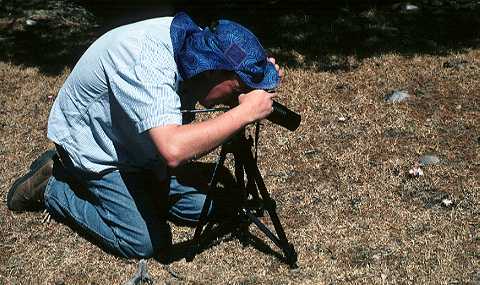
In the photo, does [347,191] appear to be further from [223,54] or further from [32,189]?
[32,189]

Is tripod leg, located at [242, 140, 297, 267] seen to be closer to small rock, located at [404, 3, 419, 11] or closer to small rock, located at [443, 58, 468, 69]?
small rock, located at [443, 58, 468, 69]

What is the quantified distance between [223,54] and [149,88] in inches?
18.5

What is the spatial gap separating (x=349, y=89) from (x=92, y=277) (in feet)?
11.3

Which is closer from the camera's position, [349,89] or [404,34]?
[349,89]

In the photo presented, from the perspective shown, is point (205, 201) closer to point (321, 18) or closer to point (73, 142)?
point (73, 142)

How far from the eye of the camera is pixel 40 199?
16.6ft

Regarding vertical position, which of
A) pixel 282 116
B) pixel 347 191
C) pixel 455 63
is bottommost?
pixel 455 63

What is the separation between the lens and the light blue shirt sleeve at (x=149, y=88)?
12.5ft

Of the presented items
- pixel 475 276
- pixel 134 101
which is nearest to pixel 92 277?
pixel 134 101

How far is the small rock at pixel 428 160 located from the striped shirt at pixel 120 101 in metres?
2.14

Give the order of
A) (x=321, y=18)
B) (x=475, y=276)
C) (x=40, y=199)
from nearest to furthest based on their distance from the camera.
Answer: (x=475, y=276) < (x=40, y=199) < (x=321, y=18)

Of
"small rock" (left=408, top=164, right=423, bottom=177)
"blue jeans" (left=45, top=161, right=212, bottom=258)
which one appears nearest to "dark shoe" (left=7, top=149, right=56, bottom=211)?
"blue jeans" (left=45, top=161, right=212, bottom=258)

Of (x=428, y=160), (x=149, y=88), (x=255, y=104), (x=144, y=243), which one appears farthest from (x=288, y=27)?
(x=149, y=88)

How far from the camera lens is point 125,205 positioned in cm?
464
